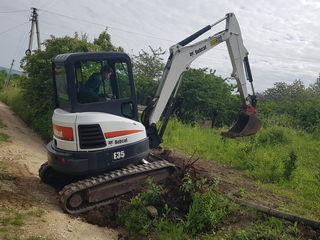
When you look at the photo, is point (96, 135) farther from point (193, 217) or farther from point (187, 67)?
point (187, 67)

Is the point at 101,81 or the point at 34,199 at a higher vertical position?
the point at 101,81

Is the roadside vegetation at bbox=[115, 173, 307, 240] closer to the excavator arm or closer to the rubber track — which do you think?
the rubber track

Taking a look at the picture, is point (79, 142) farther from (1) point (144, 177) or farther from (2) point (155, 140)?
(2) point (155, 140)

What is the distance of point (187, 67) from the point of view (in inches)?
274

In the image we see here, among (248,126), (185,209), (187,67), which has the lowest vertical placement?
(185,209)

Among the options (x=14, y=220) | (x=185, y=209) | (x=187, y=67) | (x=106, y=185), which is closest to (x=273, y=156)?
(x=187, y=67)

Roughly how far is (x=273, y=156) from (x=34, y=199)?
6225mm

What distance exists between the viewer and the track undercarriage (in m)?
4.97

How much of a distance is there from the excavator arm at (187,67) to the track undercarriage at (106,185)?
1224 millimetres

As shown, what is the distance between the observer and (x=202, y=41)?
7.06 m

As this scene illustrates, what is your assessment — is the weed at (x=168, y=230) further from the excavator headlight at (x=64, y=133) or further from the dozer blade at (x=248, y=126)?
the dozer blade at (x=248, y=126)

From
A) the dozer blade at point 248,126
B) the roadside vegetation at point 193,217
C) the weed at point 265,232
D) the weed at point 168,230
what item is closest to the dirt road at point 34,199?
the roadside vegetation at point 193,217

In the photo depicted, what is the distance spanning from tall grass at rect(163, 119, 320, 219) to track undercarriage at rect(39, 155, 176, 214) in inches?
92.7

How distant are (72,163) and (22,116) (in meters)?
10.9
